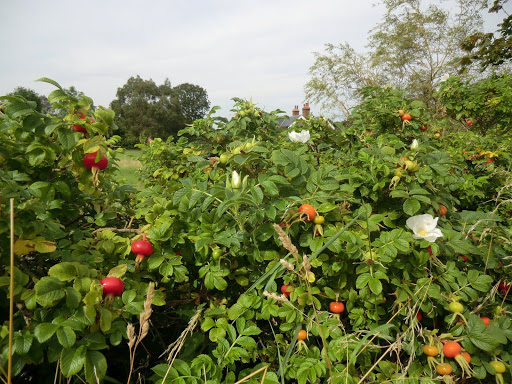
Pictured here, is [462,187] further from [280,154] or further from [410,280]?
[280,154]

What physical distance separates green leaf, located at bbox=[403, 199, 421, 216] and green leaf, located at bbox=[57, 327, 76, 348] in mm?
1094

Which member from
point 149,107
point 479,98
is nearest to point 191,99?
point 149,107

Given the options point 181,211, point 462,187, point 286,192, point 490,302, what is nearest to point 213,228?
point 181,211

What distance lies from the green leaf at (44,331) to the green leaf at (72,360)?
0.06m

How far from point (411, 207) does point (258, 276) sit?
2.07ft

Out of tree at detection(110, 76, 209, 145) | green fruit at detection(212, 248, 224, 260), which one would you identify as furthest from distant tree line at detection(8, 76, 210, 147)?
green fruit at detection(212, 248, 224, 260)

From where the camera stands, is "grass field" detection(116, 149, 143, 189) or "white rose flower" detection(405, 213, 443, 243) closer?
"white rose flower" detection(405, 213, 443, 243)

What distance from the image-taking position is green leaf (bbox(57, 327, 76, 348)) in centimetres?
74

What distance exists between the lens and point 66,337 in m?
0.74

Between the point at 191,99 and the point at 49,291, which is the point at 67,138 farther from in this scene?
the point at 191,99

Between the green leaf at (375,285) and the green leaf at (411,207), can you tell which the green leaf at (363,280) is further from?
the green leaf at (411,207)

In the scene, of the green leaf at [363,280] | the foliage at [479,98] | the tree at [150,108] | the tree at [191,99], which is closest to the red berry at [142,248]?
the green leaf at [363,280]

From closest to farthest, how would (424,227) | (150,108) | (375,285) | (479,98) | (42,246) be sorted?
(42,246) < (375,285) < (424,227) < (479,98) < (150,108)

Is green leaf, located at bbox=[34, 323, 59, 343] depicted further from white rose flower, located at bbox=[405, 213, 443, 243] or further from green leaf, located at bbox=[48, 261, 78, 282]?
white rose flower, located at bbox=[405, 213, 443, 243]
